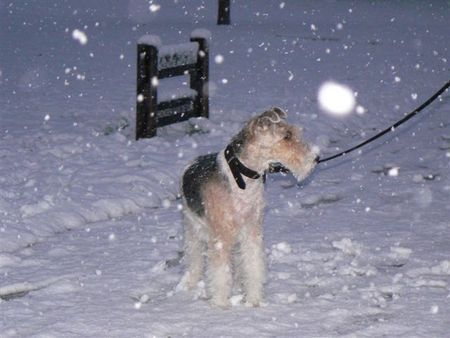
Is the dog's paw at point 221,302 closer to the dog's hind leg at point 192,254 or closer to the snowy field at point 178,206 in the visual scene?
the snowy field at point 178,206

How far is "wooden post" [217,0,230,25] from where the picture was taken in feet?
87.0

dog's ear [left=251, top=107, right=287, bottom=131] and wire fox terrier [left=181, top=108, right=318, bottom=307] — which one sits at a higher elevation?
dog's ear [left=251, top=107, right=287, bottom=131]

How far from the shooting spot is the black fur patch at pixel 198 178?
20.7ft

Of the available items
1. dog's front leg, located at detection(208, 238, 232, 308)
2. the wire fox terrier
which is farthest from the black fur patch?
dog's front leg, located at detection(208, 238, 232, 308)

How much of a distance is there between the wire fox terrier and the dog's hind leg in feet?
0.62

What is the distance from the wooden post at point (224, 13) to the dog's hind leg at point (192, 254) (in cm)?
2042

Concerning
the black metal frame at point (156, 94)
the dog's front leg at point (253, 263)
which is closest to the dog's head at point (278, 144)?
the dog's front leg at point (253, 263)

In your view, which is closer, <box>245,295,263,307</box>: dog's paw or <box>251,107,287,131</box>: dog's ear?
<box>251,107,287,131</box>: dog's ear

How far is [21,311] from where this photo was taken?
21.3 feet

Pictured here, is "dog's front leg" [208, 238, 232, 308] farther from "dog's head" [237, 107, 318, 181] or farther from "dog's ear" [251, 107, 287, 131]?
"dog's ear" [251, 107, 287, 131]

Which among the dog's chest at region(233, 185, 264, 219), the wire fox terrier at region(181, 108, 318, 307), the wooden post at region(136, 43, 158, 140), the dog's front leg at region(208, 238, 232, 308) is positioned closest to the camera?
the wire fox terrier at region(181, 108, 318, 307)

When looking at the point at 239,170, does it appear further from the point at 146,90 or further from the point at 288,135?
the point at 146,90

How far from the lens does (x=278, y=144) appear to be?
6.09 meters

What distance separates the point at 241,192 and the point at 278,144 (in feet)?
1.49
